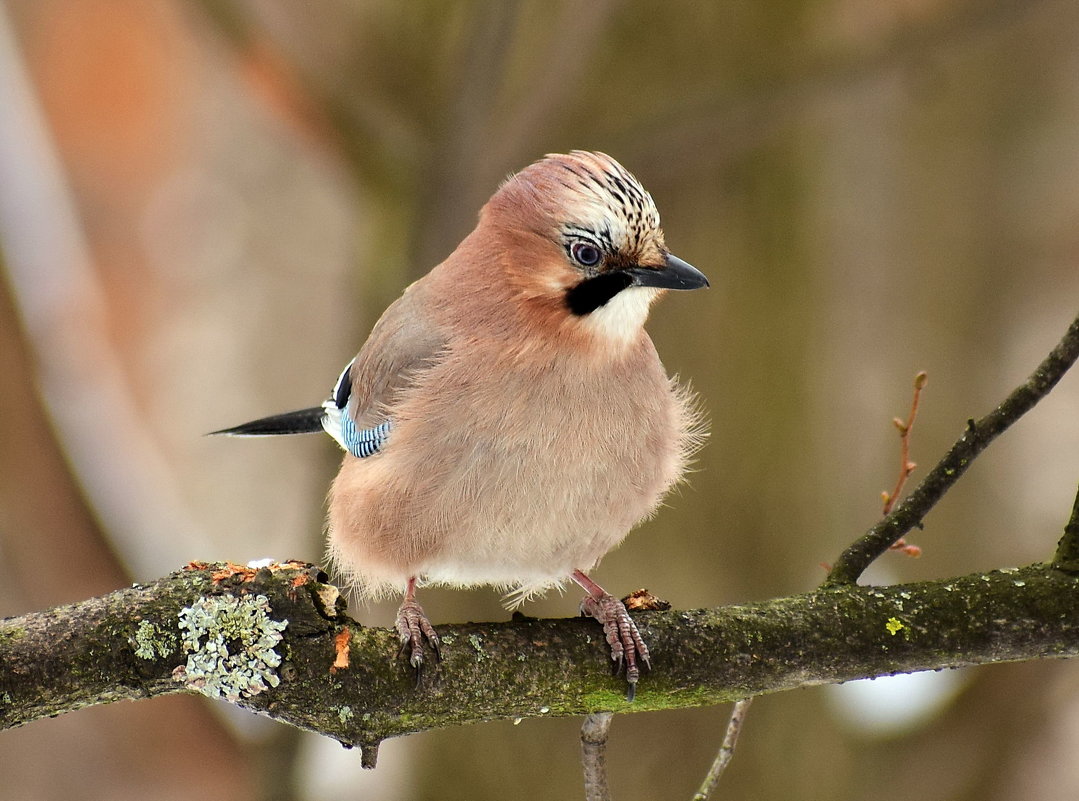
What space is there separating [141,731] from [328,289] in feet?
9.86

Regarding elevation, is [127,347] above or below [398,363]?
above

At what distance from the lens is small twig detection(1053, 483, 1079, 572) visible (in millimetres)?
1979

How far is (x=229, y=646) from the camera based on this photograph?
1647 mm

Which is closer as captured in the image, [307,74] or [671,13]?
[307,74]

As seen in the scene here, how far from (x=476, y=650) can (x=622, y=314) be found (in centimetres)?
80

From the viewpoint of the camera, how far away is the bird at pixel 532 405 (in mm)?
2281

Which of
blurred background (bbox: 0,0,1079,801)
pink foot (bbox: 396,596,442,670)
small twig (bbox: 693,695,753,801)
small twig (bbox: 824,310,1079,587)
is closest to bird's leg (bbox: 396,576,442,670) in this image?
pink foot (bbox: 396,596,442,670)

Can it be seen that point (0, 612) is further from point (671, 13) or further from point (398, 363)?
Result: point (671, 13)

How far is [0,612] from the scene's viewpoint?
4234 mm

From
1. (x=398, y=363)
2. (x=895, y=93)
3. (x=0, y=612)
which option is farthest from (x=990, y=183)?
(x=0, y=612)

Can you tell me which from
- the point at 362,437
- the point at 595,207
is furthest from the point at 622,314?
the point at 362,437

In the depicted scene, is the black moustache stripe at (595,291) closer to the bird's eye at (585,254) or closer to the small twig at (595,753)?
the bird's eye at (585,254)

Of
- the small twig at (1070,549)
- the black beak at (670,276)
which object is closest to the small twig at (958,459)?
the small twig at (1070,549)

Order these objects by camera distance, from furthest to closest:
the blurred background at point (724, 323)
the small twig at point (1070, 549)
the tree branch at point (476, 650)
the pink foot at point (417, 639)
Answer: the blurred background at point (724, 323), the small twig at point (1070, 549), the pink foot at point (417, 639), the tree branch at point (476, 650)
